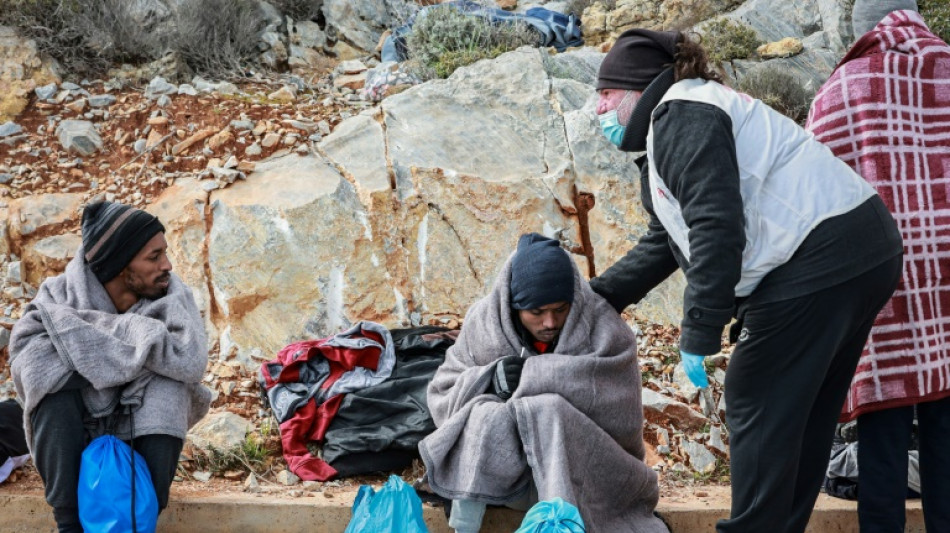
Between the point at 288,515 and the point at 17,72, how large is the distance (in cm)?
417

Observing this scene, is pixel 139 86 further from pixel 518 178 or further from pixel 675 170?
pixel 675 170

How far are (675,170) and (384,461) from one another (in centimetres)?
198

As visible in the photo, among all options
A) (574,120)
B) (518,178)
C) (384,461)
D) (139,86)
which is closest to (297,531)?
(384,461)

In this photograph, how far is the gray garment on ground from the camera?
12.2 feet

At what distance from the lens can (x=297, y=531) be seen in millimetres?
3838

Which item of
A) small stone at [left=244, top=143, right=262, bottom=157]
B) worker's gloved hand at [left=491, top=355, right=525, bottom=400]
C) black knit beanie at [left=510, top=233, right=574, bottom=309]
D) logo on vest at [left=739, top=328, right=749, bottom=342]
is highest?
small stone at [left=244, top=143, right=262, bottom=157]

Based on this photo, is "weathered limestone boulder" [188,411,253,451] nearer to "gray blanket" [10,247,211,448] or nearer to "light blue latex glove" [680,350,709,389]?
"gray blanket" [10,247,211,448]

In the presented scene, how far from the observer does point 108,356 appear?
135 inches

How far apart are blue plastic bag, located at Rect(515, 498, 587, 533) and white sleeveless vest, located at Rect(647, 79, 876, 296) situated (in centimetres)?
79

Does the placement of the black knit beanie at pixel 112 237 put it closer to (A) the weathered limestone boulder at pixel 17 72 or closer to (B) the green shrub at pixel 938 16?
(A) the weathered limestone boulder at pixel 17 72

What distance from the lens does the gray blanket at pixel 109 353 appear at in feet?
11.2

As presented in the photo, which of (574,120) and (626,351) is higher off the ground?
(574,120)

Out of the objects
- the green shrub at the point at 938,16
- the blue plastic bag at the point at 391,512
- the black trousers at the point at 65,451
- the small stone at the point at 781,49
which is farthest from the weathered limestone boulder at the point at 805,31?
the black trousers at the point at 65,451

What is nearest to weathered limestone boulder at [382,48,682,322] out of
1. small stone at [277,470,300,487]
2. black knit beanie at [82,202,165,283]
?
small stone at [277,470,300,487]
